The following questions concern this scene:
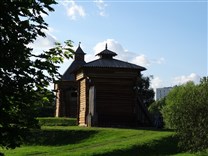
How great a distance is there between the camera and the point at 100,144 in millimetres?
25531

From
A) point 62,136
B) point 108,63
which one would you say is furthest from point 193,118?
point 108,63

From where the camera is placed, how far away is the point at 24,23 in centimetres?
601

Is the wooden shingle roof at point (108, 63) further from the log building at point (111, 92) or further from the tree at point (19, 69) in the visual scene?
the tree at point (19, 69)

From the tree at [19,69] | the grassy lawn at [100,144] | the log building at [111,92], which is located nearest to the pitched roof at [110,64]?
the log building at [111,92]

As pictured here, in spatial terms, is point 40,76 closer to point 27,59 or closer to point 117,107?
point 27,59

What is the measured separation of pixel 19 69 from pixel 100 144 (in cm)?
2010

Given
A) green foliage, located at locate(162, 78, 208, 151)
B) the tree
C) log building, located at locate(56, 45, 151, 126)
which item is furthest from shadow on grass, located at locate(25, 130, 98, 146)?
the tree

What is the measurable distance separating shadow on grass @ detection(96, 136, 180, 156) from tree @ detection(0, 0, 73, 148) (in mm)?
16123

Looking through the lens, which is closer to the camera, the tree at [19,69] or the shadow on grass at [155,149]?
the tree at [19,69]

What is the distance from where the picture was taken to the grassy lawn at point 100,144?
76.1 feet

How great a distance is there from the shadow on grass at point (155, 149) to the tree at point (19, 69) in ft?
52.9

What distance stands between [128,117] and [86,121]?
3.78 m

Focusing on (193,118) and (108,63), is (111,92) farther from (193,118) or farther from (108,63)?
(193,118)

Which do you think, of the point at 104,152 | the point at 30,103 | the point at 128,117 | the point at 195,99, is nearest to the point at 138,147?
the point at 104,152
